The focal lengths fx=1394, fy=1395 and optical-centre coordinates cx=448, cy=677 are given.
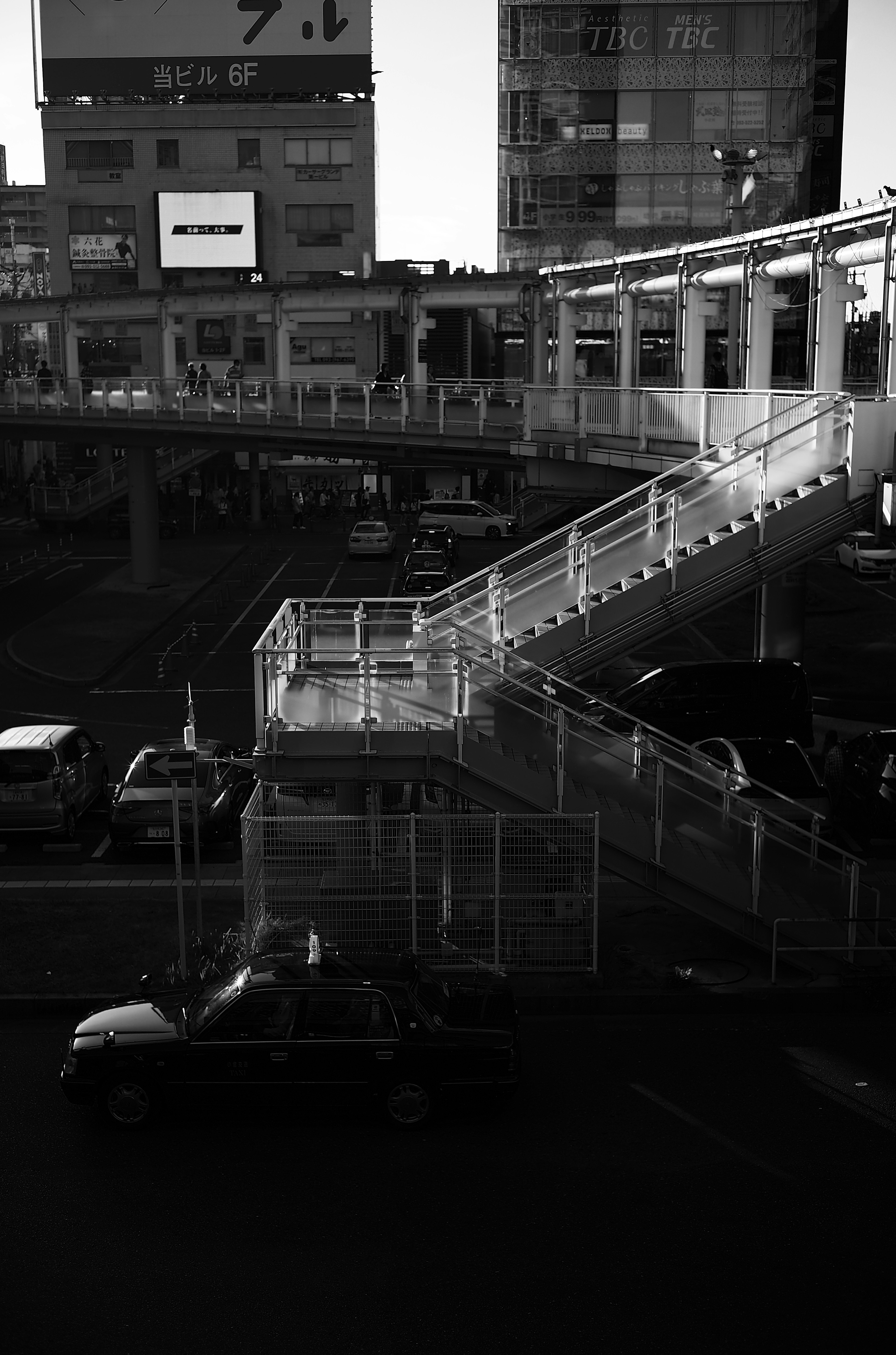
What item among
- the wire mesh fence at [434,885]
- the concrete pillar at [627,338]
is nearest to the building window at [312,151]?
the concrete pillar at [627,338]

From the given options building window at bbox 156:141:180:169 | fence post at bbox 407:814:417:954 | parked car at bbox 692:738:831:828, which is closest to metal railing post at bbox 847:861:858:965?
parked car at bbox 692:738:831:828

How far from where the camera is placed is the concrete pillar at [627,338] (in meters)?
31.8

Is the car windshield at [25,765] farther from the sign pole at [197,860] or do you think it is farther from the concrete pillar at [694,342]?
the concrete pillar at [694,342]

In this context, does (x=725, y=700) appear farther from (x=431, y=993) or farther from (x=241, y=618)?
(x=241, y=618)

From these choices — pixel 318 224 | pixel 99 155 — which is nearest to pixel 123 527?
pixel 318 224

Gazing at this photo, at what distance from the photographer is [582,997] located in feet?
44.1

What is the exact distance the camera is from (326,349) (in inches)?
2918

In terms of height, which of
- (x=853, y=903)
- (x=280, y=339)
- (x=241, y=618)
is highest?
(x=280, y=339)

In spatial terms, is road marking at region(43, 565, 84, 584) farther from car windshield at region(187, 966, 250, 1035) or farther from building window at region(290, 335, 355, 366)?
car windshield at region(187, 966, 250, 1035)

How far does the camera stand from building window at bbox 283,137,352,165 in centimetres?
7656

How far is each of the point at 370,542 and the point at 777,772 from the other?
105 feet

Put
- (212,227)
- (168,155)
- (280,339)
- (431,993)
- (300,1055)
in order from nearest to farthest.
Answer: (300,1055)
(431,993)
(280,339)
(212,227)
(168,155)

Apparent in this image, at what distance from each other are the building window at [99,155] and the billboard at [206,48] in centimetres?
296

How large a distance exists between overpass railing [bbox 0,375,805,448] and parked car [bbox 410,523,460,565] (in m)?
8.45
